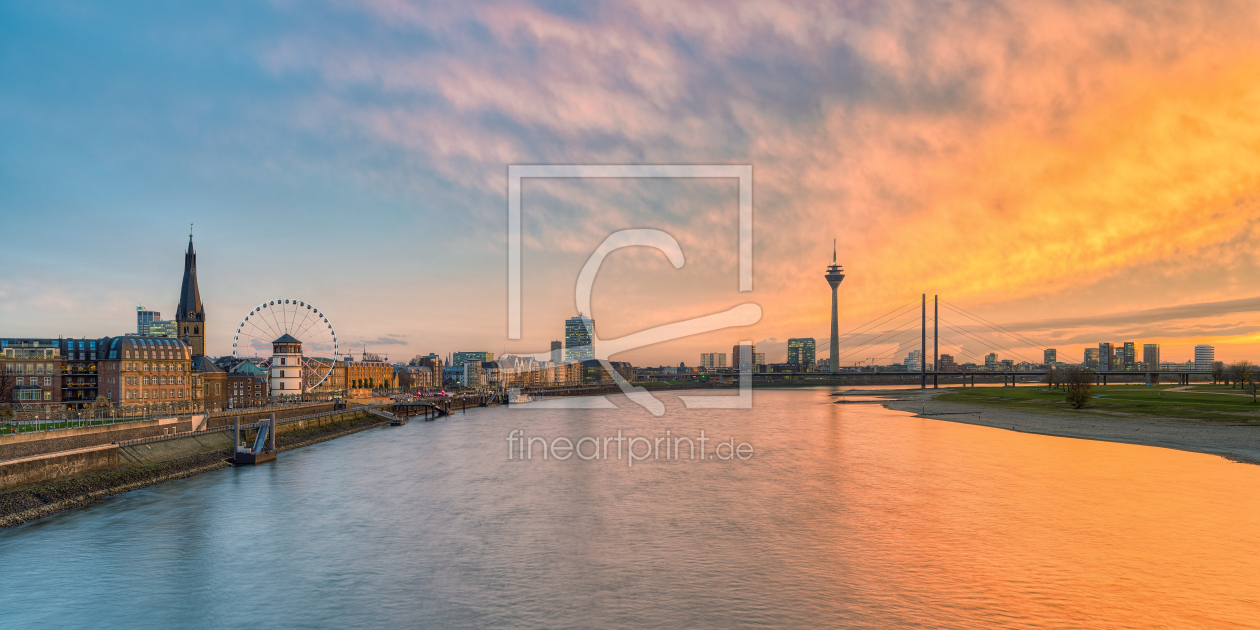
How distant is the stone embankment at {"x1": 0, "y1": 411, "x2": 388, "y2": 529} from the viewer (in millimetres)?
30938

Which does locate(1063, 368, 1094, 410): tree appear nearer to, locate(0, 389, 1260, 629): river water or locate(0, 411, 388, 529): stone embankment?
locate(0, 389, 1260, 629): river water

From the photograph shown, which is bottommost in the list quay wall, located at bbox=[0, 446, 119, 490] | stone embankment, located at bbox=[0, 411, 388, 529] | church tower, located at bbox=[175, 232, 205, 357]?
stone embankment, located at bbox=[0, 411, 388, 529]

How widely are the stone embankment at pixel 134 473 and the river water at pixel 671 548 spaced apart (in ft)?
3.85

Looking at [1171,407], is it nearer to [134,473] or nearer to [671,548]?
[671,548]

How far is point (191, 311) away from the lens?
138625mm

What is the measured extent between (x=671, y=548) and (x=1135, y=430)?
56263 mm

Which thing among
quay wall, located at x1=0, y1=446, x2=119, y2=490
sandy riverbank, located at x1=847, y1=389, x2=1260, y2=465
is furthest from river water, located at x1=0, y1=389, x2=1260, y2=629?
sandy riverbank, located at x1=847, y1=389, x2=1260, y2=465

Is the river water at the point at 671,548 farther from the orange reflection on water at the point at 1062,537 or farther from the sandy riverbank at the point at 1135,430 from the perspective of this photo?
the sandy riverbank at the point at 1135,430

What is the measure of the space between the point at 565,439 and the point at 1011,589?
5415 cm

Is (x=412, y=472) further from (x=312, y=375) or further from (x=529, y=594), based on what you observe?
(x=312, y=375)

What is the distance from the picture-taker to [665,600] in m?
19.7

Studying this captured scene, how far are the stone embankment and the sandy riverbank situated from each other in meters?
70.3

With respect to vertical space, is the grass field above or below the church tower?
below

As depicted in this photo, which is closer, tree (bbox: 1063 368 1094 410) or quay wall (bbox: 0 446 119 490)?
quay wall (bbox: 0 446 119 490)
